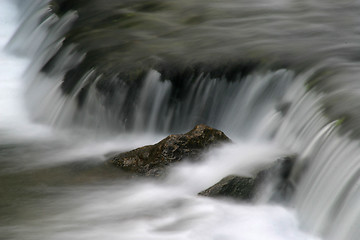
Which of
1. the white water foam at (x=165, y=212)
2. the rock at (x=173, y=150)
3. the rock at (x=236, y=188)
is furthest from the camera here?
the rock at (x=173, y=150)

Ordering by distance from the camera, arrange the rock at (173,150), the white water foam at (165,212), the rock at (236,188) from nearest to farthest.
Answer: the white water foam at (165,212), the rock at (236,188), the rock at (173,150)

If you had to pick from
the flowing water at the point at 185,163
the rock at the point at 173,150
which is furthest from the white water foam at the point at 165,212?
the rock at the point at 173,150

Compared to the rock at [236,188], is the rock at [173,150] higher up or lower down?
higher up

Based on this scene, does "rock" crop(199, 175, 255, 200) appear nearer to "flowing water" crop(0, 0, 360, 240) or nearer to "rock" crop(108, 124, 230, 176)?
"flowing water" crop(0, 0, 360, 240)

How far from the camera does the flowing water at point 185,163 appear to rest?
570 cm

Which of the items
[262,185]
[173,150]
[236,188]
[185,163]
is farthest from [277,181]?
[173,150]

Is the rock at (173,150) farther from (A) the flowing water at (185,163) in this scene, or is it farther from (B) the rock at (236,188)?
(B) the rock at (236,188)

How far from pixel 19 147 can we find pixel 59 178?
1156mm

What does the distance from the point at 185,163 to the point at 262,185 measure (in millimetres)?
826

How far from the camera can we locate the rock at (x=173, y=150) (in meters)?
6.56

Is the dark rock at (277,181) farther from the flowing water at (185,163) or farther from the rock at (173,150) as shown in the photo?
the rock at (173,150)

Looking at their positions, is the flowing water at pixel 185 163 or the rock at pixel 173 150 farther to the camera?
the rock at pixel 173 150

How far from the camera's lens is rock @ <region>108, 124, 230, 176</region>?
6562 millimetres

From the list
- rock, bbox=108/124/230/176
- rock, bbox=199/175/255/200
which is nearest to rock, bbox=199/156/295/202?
rock, bbox=199/175/255/200
